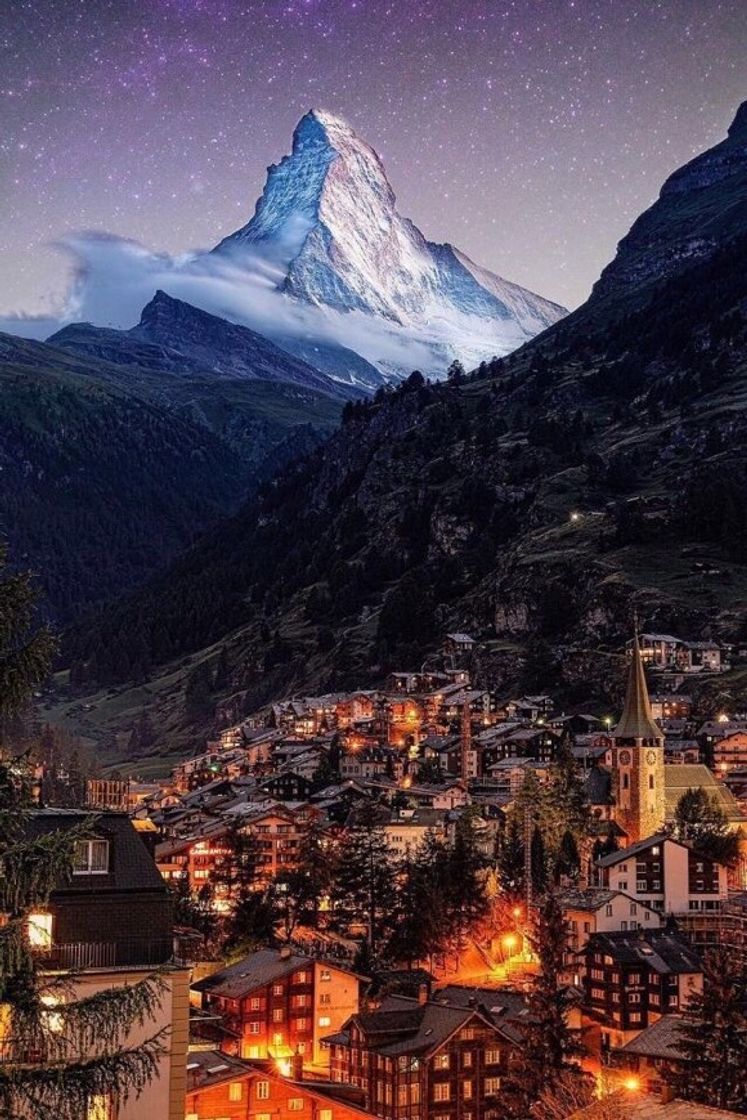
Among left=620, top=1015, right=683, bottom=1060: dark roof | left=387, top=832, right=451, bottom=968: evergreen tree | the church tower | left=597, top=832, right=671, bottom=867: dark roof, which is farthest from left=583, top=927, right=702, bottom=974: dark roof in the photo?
the church tower

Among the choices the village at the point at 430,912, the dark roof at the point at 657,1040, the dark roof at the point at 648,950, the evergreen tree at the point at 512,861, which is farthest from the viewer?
the evergreen tree at the point at 512,861

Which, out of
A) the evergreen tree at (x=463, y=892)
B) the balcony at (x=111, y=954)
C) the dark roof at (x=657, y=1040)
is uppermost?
the balcony at (x=111, y=954)

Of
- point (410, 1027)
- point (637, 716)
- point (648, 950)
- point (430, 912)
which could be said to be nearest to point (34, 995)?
point (410, 1027)

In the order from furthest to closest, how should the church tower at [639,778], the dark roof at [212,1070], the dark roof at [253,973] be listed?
the church tower at [639,778] → the dark roof at [253,973] → the dark roof at [212,1070]

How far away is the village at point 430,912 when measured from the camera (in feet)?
194

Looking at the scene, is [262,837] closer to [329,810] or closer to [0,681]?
[329,810]

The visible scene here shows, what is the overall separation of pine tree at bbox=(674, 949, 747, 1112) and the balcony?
120ft

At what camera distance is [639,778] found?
13150 cm

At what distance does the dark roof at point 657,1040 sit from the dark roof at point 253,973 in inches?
706

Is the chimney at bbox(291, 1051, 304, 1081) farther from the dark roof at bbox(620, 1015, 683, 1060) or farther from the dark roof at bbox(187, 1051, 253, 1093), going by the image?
the dark roof at bbox(620, 1015, 683, 1060)

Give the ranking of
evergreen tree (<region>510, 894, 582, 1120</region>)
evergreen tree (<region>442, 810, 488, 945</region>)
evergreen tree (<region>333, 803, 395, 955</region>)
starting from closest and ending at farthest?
evergreen tree (<region>510, 894, 582, 1120</region>)
evergreen tree (<region>442, 810, 488, 945</region>)
evergreen tree (<region>333, 803, 395, 955</region>)

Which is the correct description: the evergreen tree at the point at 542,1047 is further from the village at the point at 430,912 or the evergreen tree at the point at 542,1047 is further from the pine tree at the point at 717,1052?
the pine tree at the point at 717,1052

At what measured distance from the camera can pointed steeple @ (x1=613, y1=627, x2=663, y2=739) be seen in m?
134

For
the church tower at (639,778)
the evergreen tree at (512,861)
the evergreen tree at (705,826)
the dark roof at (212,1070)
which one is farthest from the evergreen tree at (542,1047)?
the church tower at (639,778)
